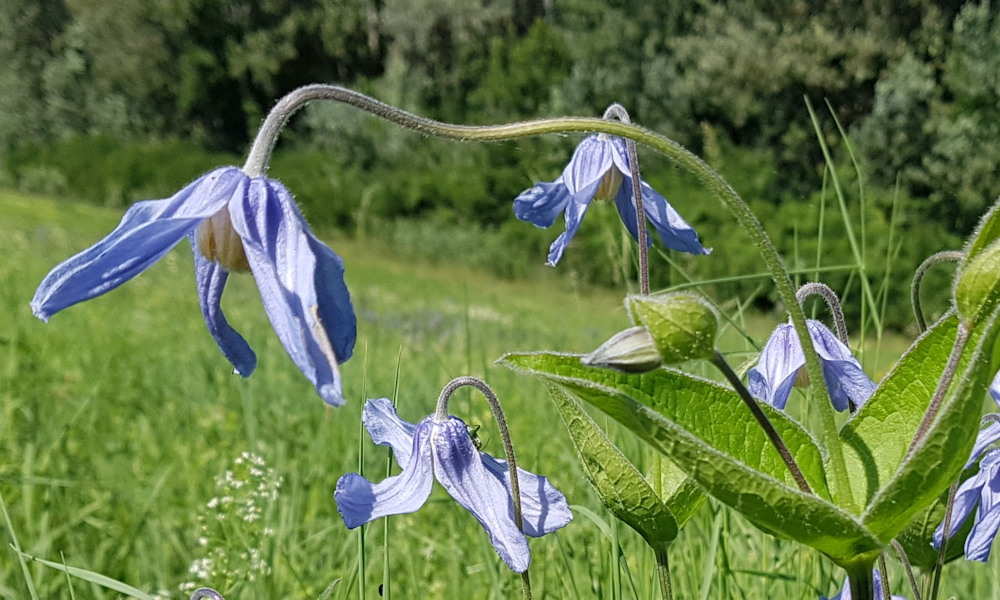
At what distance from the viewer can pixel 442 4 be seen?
24.8 metres

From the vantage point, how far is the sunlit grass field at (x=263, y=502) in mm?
1613

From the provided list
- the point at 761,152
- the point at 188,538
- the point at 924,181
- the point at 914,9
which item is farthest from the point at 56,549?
the point at 914,9

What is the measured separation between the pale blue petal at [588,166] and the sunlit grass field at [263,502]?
0.34 m

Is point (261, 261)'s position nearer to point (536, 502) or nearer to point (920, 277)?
point (536, 502)

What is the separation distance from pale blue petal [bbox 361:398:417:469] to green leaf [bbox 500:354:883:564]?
35cm

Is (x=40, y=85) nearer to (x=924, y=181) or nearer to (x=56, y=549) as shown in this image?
(x=924, y=181)

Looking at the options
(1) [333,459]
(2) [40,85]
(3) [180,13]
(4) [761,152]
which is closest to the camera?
(1) [333,459]

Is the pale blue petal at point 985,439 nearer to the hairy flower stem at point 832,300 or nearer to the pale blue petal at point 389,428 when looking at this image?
the hairy flower stem at point 832,300

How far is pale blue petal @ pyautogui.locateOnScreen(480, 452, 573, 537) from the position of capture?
1.12 metres

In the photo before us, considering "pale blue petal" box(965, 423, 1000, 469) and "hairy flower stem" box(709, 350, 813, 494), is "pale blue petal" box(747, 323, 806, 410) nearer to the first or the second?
"pale blue petal" box(965, 423, 1000, 469)

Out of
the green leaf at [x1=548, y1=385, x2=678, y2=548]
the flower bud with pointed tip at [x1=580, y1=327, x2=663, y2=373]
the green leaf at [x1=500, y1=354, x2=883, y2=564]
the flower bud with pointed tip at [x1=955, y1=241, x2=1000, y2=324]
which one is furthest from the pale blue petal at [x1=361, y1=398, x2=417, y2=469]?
the flower bud with pointed tip at [x1=955, y1=241, x2=1000, y2=324]

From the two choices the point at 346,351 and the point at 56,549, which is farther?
the point at 56,549

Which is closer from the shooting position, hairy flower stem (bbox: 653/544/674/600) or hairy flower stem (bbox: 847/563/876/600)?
hairy flower stem (bbox: 847/563/876/600)

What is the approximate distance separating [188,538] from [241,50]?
79.9 feet
